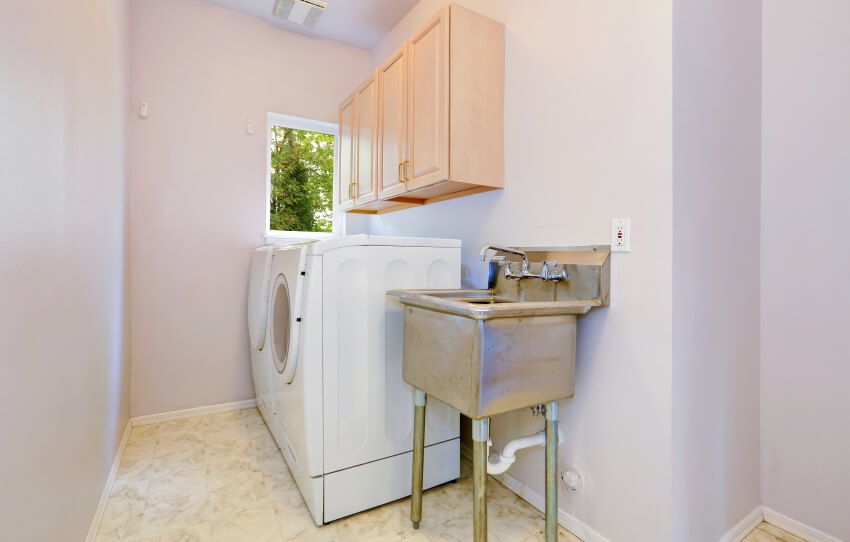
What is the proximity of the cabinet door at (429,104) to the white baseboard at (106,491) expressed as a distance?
1951 mm

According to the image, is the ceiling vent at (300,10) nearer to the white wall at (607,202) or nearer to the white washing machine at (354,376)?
the white wall at (607,202)

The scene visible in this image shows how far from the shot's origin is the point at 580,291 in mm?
1489

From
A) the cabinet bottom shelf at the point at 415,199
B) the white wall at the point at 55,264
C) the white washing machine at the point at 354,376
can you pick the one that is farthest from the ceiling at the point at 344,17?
the white washing machine at the point at 354,376

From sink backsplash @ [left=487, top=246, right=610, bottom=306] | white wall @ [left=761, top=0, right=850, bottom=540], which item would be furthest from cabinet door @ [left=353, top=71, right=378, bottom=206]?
white wall @ [left=761, top=0, right=850, bottom=540]

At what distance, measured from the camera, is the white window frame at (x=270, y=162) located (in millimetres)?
2979

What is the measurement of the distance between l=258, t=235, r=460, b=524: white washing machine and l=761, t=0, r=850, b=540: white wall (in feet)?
4.39

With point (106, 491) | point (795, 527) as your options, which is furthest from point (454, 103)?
point (106, 491)

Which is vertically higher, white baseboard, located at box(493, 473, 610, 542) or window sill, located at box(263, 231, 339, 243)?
window sill, located at box(263, 231, 339, 243)

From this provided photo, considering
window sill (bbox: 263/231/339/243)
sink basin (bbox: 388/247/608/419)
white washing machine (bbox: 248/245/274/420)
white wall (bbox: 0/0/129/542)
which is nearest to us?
white wall (bbox: 0/0/129/542)

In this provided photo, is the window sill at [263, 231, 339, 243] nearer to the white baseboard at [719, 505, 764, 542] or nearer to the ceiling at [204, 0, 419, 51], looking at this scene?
the ceiling at [204, 0, 419, 51]

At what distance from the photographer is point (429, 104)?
6.32 feet

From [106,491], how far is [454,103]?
2.34 metres

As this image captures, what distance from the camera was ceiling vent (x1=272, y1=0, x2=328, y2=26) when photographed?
259 centimetres

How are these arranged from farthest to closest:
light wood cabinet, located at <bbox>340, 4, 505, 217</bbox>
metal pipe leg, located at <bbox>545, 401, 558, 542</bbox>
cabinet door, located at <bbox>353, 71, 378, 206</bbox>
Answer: cabinet door, located at <bbox>353, 71, 378, 206</bbox> < light wood cabinet, located at <bbox>340, 4, 505, 217</bbox> < metal pipe leg, located at <bbox>545, 401, 558, 542</bbox>
